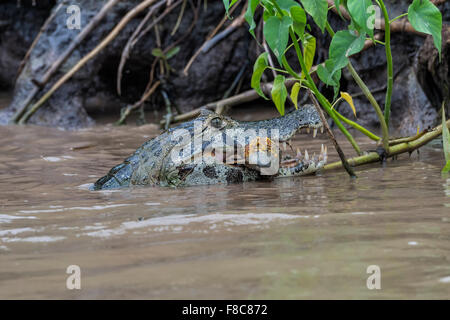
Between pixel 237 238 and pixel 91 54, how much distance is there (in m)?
4.94

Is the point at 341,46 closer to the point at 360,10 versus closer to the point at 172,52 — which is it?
the point at 360,10

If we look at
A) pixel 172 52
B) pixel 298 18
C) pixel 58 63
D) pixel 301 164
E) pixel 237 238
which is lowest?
pixel 237 238

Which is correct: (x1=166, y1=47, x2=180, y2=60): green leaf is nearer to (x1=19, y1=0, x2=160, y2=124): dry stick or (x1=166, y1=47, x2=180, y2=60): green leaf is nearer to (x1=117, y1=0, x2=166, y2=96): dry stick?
(x1=117, y1=0, x2=166, y2=96): dry stick

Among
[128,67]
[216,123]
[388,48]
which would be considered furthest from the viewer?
[128,67]

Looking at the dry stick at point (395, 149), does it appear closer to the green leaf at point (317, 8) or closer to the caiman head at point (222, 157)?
the caiman head at point (222, 157)

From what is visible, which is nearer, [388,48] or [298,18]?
[298,18]

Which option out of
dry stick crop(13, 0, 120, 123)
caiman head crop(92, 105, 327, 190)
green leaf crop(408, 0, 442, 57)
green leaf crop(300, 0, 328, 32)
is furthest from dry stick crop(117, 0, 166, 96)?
green leaf crop(408, 0, 442, 57)

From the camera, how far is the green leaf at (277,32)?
251 cm

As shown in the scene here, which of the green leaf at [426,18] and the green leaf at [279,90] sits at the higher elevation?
the green leaf at [426,18]

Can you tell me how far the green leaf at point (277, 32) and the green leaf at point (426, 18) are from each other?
54 cm

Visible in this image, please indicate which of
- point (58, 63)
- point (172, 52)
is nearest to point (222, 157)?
point (172, 52)

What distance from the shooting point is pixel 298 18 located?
2.64 meters

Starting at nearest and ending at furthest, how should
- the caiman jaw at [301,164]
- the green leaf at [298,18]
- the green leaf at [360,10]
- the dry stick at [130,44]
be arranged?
the green leaf at [360,10], the green leaf at [298,18], the caiman jaw at [301,164], the dry stick at [130,44]

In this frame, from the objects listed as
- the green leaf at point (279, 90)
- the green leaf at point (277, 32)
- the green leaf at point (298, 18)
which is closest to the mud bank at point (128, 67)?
the green leaf at point (279, 90)
